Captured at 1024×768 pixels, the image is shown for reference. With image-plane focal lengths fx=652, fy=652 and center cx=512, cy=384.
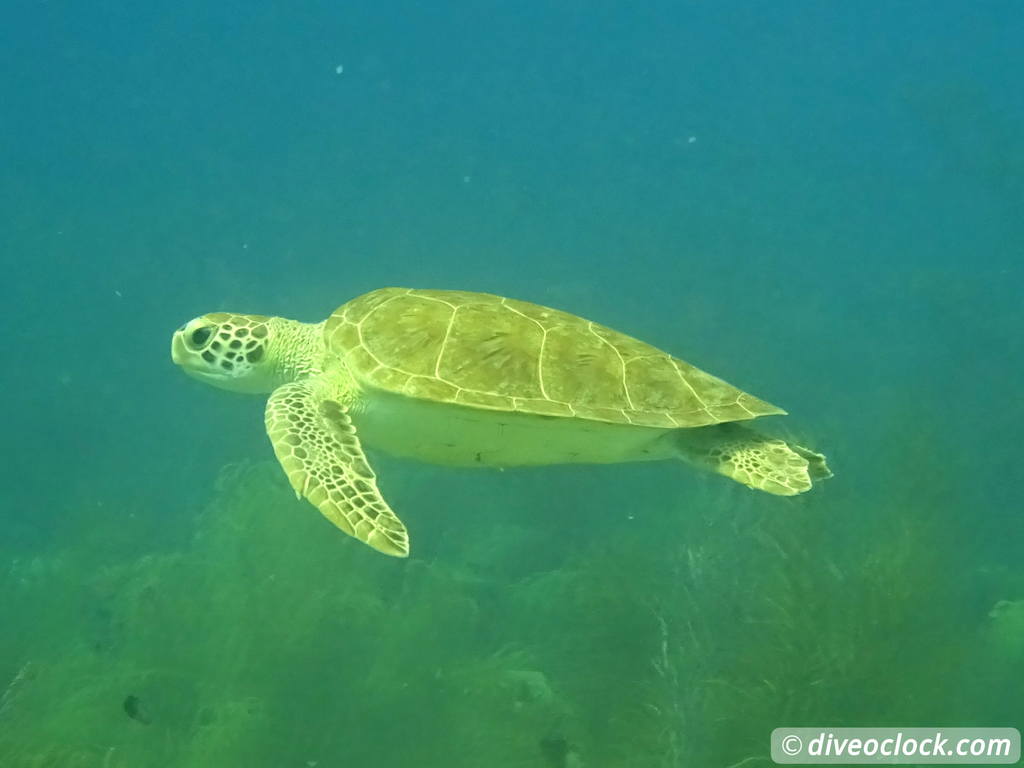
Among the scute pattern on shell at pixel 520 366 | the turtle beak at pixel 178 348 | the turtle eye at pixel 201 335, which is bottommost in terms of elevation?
the turtle beak at pixel 178 348

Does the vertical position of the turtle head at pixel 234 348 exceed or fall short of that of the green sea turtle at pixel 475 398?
it falls short

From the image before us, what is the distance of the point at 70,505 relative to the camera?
10836 millimetres

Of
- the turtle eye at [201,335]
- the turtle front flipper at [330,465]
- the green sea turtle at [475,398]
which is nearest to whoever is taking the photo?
the turtle front flipper at [330,465]

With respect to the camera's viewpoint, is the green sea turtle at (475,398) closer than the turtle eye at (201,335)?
Yes

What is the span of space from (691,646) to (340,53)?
1812 inches

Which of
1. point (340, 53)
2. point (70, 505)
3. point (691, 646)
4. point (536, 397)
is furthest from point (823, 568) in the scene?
point (340, 53)

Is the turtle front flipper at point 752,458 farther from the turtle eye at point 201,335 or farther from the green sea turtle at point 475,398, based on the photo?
the turtle eye at point 201,335

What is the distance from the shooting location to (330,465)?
369 centimetres

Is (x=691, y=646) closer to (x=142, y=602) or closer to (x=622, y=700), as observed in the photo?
(x=622, y=700)

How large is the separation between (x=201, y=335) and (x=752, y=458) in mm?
3920

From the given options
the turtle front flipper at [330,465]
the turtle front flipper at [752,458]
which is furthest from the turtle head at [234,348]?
the turtle front flipper at [752,458]

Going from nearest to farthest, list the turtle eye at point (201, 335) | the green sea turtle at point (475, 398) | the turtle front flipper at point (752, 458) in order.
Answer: the green sea turtle at point (475, 398)
the turtle front flipper at point (752, 458)
the turtle eye at point (201, 335)

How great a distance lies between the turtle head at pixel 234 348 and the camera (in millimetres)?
4719

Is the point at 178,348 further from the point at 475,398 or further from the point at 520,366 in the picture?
the point at 520,366
